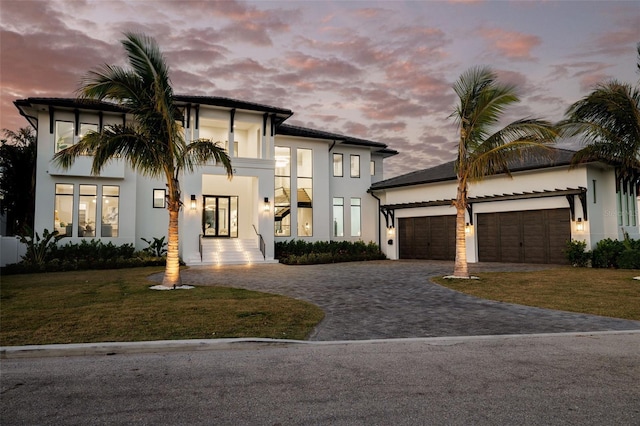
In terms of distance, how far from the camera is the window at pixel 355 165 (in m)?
30.1

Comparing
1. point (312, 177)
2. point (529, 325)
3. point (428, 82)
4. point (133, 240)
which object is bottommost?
point (529, 325)

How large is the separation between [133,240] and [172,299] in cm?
1496

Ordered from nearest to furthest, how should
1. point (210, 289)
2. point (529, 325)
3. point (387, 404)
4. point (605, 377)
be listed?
1. point (387, 404)
2. point (605, 377)
3. point (529, 325)
4. point (210, 289)

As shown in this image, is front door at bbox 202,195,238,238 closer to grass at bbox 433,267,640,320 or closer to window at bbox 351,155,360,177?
window at bbox 351,155,360,177

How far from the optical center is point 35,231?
2205 centimetres

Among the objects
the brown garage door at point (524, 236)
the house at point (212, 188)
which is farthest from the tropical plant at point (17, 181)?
the brown garage door at point (524, 236)

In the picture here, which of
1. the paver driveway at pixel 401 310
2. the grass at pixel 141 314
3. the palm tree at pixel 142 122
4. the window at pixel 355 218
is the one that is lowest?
the paver driveway at pixel 401 310

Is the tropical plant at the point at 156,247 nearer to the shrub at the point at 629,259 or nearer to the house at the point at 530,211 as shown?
the house at the point at 530,211

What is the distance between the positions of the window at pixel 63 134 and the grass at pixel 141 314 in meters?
11.7

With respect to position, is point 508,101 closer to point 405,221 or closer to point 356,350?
point 356,350

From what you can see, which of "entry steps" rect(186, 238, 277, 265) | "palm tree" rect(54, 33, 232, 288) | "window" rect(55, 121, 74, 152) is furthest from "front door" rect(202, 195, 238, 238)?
"palm tree" rect(54, 33, 232, 288)

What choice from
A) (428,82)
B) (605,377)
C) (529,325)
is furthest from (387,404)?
(428,82)

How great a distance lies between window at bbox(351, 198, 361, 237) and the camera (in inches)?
1158

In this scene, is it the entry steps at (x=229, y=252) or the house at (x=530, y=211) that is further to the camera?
the entry steps at (x=229, y=252)
